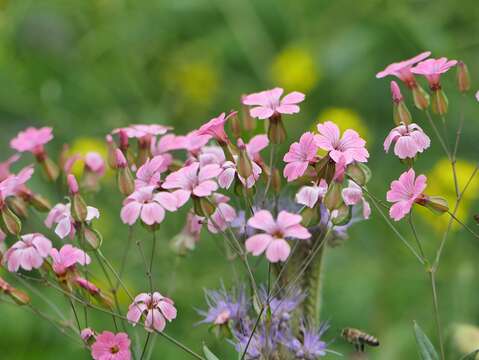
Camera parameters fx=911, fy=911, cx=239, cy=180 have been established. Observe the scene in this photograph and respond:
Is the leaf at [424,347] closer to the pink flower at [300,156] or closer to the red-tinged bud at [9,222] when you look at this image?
the pink flower at [300,156]

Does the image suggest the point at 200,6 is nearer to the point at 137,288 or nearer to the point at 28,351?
the point at 137,288

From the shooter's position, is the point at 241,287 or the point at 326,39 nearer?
the point at 241,287

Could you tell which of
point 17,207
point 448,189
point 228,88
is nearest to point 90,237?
point 17,207

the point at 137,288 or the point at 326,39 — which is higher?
the point at 326,39

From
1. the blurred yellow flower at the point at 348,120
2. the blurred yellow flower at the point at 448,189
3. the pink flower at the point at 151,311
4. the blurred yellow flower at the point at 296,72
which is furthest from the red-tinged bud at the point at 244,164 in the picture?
the blurred yellow flower at the point at 296,72

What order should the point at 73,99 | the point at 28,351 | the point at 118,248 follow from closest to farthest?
the point at 28,351 → the point at 118,248 → the point at 73,99

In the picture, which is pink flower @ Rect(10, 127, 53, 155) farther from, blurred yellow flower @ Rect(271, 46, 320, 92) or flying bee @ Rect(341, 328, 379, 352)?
blurred yellow flower @ Rect(271, 46, 320, 92)

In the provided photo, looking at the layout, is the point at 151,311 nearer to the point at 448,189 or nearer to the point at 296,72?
the point at 448,189

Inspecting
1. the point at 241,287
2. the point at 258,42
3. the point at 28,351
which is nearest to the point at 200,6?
the point at 258,42
